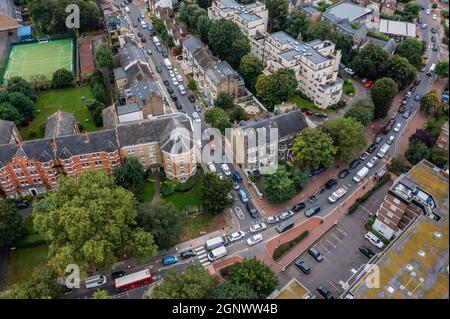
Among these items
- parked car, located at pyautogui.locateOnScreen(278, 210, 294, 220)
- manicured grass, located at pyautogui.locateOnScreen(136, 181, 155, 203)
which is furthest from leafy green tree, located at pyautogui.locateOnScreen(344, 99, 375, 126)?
manicured grass, located at pyautogui.locateOnScreen(136, 181, 155, 203)

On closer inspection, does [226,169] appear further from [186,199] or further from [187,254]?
[187,254]

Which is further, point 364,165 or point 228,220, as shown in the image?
point 364,165

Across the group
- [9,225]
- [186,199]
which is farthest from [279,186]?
[9,225]

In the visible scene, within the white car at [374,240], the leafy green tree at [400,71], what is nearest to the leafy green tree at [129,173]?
the white car at [374,240]

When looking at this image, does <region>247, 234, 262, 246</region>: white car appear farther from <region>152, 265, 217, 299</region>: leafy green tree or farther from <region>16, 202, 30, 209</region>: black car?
<region>16, 202, 30, 209</region>: black car
